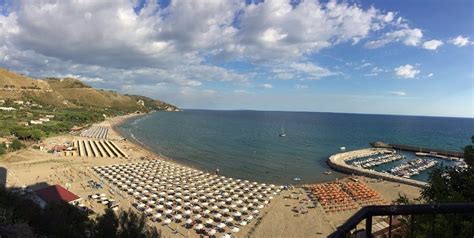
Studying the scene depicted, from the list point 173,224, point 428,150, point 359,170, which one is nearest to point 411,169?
point 359,170

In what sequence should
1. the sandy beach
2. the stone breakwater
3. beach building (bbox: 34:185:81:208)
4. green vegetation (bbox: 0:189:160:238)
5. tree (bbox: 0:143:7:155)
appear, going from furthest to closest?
tree (bbox: 0:143:7:155)
the stone breakwater
the sandy beach
beach building (bbox: 34:185:81:208)
green vegetation (bbox: 0:189:160:238)

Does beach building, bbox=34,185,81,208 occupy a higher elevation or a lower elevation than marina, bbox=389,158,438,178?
higher

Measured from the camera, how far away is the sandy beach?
24875mm

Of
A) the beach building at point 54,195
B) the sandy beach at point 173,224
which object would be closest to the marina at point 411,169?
the sandy beach at point 173,224

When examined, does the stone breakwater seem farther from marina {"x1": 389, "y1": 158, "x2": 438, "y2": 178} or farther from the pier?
the pier

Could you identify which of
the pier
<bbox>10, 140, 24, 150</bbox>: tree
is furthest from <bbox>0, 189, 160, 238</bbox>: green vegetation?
the pier

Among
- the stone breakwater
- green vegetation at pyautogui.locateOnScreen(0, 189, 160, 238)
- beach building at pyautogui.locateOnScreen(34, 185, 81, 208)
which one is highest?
green vegetation at pyautogui.locateOnScreen(0, 189, 160, 238)

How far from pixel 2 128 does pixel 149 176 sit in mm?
41158

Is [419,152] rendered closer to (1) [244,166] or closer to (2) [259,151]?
(2) [259,151]

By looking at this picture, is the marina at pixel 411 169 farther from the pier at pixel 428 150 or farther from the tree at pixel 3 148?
the tree at pixel 3 148

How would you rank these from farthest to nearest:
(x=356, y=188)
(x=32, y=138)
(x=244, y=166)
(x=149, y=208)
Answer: (x=32, y=138) < (x=244, y=166) < (x=356, y=188) < (x=149, y=208)

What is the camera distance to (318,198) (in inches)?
1272

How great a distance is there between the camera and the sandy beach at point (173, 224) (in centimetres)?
2488

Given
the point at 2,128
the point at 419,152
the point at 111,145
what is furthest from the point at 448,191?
the point at 2,128
